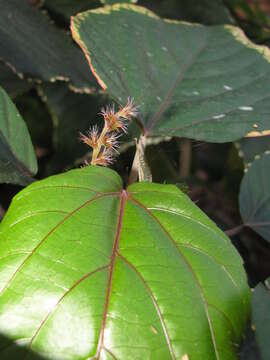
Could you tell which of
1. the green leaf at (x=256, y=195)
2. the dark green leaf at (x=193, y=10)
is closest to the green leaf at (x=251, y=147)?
the green leaf at (x=256, y=195)

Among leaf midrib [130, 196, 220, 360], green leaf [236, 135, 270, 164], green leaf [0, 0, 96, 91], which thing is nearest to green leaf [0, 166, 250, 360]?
leaf midrib [130, 196, 220, 360]

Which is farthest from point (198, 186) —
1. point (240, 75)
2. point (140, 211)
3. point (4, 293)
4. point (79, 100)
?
point (4, 293)

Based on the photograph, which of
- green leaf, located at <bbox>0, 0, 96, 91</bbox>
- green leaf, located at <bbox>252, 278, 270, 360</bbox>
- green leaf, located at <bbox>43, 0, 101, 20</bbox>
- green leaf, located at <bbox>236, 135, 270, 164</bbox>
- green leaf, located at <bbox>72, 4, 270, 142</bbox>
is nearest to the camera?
green leaf, located at <bbox>252, 278, 270, 360</bbox>

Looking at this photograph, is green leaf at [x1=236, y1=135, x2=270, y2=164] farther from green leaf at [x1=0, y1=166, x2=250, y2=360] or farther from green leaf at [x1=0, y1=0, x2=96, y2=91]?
green leaf at [x1=0, y1=166, x2=250, y2=360]

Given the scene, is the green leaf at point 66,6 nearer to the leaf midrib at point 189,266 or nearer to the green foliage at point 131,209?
the green foliage at point 131,209

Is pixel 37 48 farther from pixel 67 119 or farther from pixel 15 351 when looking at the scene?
pixel 15 351

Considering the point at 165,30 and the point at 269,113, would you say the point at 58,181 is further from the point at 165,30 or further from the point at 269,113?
the point at 165,30

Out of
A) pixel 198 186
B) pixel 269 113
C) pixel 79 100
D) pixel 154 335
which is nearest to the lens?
pixel 154 335
